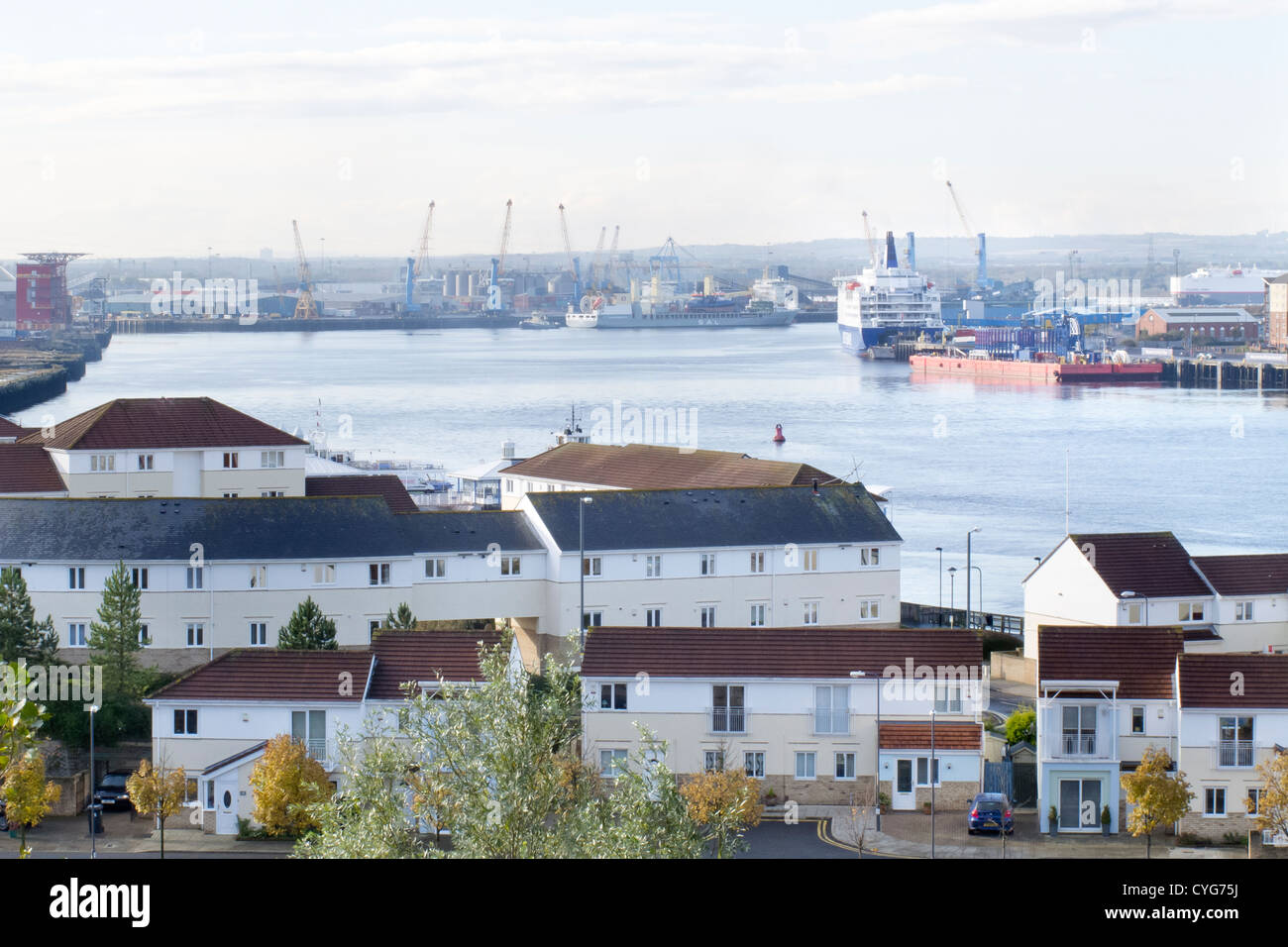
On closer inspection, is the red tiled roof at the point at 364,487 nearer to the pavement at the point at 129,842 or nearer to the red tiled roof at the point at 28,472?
the red tiled roof at the point at 28,472

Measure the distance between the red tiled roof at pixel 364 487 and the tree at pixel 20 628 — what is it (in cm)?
472

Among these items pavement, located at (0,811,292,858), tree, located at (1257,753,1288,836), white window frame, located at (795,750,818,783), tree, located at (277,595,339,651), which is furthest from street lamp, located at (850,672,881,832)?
tree, located at (277,595,339,651)

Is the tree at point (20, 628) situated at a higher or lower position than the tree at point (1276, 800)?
higher

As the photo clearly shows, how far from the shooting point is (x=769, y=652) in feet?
39.0

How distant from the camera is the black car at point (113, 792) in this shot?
36.6 feet

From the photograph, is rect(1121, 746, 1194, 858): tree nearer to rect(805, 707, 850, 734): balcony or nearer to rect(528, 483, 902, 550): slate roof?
rect(805, 707, 850, 734): balcony

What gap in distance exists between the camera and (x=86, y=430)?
63.7ft

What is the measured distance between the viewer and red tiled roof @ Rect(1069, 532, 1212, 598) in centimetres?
1489

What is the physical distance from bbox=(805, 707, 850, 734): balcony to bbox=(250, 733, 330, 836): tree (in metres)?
3.30

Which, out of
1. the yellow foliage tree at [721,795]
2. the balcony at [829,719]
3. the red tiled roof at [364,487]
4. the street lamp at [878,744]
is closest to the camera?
the yellow foliage tree at [721,795]

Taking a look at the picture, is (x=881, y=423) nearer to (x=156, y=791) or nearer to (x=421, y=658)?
(x=421, y=658)

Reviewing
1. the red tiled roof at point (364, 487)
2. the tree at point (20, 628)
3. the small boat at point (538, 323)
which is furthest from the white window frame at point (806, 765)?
Answer: the small boat at point (538, 323)
